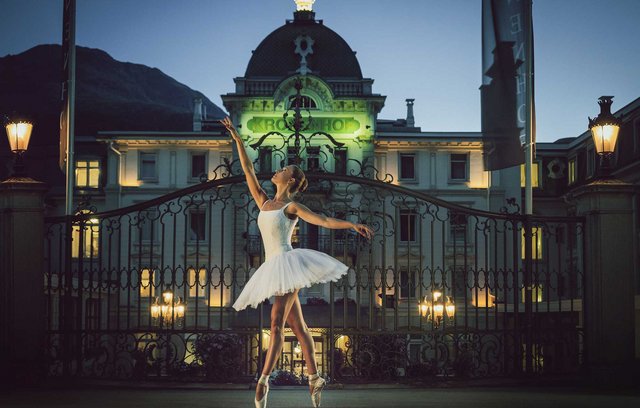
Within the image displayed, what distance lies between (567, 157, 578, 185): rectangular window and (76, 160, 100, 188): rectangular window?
20940 mm

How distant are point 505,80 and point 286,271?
6.89 meters

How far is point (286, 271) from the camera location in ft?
26.0

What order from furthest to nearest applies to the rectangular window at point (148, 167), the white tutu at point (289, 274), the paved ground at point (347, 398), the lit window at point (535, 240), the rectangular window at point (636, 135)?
1. the rectangular window at point (148, 167)
2. the rectangular window at point (636, 135)
3. the lit window at point (535, 240)
4. the paved ground at point (347, 398)
5. the white tutu at point (289, 274)

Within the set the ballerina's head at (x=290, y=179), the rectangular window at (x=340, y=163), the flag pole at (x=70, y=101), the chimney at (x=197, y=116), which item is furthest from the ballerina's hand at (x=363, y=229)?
the chimney at (x=197, y=116)

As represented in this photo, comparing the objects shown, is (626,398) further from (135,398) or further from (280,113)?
(280,113)

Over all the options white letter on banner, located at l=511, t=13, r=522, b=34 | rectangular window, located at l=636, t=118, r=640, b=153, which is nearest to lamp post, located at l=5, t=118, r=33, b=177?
white letter on banner, located at l=511, t=13, r=522, b=34

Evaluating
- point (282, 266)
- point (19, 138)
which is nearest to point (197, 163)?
point (19, 138)

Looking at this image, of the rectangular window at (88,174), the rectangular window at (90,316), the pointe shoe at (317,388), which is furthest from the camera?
the rectangular window at (88,174)

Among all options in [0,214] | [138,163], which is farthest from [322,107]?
[0,214]

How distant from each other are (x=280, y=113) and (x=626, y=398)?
98.5ft

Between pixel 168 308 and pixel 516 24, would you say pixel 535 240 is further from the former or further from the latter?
pixel 168 308

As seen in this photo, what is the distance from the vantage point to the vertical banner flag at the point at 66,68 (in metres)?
13.5

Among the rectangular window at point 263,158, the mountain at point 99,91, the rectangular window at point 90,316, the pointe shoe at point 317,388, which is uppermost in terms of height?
the mountain at point 99,91

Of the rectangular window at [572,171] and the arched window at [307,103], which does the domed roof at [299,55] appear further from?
the rectangular window at [572,171]
